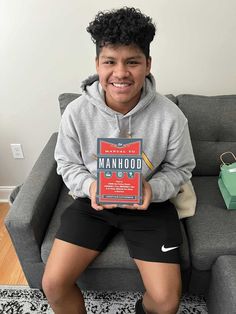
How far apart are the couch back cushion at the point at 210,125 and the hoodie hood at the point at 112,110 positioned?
0.38 metres

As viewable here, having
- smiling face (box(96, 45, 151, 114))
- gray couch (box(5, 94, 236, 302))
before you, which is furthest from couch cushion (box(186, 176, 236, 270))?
smiling face (box(96, 45, 151, 114))

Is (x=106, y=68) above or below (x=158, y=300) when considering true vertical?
above

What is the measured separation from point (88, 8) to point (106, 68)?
63cm

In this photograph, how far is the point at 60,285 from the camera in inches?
41.8

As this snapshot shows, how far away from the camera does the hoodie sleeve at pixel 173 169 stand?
114 centimetres

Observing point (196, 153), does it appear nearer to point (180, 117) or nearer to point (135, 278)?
point (180, 117)

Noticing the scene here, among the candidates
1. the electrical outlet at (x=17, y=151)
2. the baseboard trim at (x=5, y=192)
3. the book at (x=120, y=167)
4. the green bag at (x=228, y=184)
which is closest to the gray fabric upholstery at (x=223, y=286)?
the green bag at (x=228, y=184)

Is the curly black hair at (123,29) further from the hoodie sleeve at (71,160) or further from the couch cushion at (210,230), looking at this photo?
the couch cushion at (210,230)

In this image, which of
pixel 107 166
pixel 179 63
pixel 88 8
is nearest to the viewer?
pixel 107 166

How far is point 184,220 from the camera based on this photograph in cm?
131

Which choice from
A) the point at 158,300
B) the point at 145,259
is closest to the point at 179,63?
the point at 145,259

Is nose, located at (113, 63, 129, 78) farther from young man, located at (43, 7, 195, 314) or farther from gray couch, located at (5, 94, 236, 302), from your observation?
gray couch, located at (5, 94, 236, 302)

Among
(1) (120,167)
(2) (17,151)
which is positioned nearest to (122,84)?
(1) (120,167)

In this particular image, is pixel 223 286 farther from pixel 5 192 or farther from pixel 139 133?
pixel 5 192
